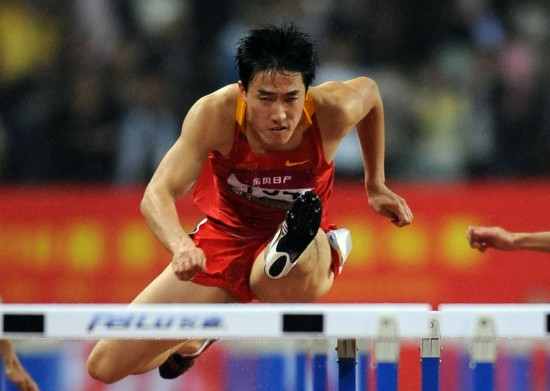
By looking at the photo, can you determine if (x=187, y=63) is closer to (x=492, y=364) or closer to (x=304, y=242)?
(x=304, y=242)

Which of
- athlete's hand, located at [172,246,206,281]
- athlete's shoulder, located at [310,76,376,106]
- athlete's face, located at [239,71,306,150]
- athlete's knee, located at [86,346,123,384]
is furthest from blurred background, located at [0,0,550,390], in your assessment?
athlete's hand, located at [172,246,206,281]

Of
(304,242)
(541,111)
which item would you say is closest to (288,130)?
(304,242)

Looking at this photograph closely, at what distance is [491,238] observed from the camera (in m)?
4.75

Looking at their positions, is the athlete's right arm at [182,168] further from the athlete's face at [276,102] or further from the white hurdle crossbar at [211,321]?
the white hurdle crossbar at [211,321]

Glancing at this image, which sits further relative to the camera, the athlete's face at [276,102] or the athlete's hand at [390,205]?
the athlete's hand at [390,205]

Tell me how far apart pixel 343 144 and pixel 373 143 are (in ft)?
10.3

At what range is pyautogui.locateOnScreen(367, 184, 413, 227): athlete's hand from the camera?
5.12 meters

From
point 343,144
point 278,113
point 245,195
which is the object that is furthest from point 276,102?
point 343,144

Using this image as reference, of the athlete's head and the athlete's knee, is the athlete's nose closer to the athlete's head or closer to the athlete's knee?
the athlete's head

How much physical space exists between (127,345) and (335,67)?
3992 millimetres

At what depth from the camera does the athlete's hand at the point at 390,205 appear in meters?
5.12

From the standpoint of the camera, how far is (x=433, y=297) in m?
7.65

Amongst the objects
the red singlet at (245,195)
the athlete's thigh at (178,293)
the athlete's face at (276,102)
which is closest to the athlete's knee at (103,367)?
the athlete's thigh at (178,293)

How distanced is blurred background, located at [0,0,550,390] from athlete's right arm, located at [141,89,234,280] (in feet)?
9.24
